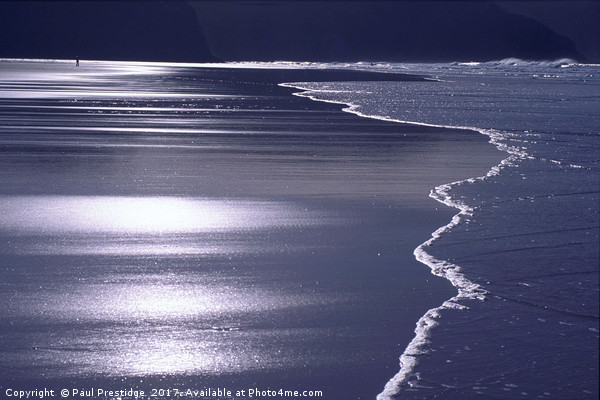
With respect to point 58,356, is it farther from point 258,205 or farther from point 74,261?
point 258,205

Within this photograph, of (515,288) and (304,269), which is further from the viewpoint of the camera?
(304,269)

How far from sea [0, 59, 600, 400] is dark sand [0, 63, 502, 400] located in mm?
22

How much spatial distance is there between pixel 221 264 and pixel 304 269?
65 centimetres

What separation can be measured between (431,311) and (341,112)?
19.6m

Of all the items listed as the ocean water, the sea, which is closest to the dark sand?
the sea

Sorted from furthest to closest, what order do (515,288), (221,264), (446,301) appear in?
1. (221,264)
2. (515,288)
3. (446,301)

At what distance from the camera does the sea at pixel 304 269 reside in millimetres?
5168

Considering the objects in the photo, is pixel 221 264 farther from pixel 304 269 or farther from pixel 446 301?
pixel 446 301

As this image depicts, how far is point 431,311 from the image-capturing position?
20.5ft

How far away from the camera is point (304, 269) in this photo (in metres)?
7.41

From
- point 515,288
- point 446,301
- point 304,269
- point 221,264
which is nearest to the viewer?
point 446,301

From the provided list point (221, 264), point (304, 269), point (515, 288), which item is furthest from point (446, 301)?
point (221, 264)

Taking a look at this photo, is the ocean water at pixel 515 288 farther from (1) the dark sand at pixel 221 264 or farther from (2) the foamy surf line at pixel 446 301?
(1) the dark sand at pixel 221 264

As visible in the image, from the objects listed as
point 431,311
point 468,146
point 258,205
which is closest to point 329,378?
point 431,311
